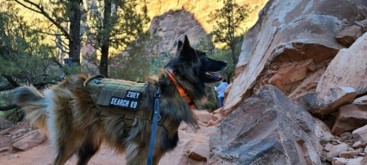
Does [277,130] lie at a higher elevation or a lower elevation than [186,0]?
lower

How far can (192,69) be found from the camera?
3.54 m

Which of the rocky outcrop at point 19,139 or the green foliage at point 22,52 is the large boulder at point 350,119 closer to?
the rocky outcrop at point 19,139

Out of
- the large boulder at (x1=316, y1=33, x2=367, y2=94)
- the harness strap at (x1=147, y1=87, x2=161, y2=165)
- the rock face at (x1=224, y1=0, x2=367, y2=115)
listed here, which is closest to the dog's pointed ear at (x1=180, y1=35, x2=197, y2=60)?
the harness strap at (x1=147, y1=87, x2=161, y2=165)

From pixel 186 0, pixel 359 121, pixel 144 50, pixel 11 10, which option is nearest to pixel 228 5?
pixel 144 50

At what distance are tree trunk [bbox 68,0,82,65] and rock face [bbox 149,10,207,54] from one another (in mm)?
27096

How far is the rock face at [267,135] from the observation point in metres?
3.07

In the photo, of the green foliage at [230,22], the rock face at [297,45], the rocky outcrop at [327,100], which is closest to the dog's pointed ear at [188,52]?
the rocky outcrop at [327,100]

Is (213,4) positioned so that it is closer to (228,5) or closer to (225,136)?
(228,5)

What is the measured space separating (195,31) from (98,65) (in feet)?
89.5

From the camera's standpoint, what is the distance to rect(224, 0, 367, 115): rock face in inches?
256

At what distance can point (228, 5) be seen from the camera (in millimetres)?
19906

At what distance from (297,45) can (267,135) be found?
12.1 feet

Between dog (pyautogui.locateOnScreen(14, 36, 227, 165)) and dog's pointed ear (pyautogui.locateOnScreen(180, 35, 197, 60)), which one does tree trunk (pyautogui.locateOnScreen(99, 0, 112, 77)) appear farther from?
dog's pointed ear (pyautogui.locateOnScreen(180, 35, 197, 60))

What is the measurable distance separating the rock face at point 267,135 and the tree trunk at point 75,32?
596 centimetres
